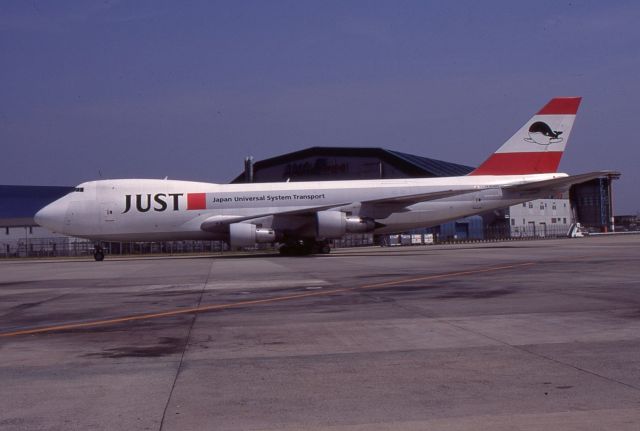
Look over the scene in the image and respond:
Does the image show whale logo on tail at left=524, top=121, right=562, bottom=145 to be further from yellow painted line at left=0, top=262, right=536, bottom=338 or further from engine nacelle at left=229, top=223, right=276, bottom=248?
yellow painted line at left=0, top=262, right=536, bottom=338

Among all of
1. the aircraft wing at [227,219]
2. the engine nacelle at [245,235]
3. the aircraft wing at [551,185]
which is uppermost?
the aircraft wing at [551,185]

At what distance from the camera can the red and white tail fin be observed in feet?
111

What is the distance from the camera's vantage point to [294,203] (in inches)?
1273

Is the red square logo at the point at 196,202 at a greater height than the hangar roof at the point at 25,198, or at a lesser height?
lesser

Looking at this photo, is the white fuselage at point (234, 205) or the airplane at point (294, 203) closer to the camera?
the airplane at point (294, 203)

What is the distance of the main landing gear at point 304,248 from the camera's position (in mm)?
32812

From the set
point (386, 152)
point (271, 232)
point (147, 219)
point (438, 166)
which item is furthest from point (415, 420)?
point (438, 166)

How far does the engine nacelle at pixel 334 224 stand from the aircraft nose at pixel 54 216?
12.5 metres

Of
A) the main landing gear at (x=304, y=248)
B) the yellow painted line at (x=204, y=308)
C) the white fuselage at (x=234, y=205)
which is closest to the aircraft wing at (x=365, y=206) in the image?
the white fuselage at (x=234, y=205)

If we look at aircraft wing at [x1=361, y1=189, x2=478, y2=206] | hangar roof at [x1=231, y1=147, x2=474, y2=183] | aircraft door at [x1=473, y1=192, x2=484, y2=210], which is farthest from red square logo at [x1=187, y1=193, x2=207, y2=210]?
hangar roof at [x1=231, y1=147, x2=474, y2=183]

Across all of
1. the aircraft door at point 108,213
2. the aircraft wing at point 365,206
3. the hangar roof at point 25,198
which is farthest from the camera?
the hangar roof at point 25,198

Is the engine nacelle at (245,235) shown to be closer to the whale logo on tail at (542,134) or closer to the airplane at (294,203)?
the airplane at (294,203)

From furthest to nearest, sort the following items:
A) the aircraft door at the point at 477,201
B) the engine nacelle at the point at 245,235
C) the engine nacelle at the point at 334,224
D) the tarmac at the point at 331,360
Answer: the aircraft door at the point at 477,201 → the engine nacelle at the point at 245,235 → the engine nacelle at the point at 334,224 → the tarmac at the point at 331,360

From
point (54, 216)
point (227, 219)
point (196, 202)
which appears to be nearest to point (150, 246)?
point (54, 216)
